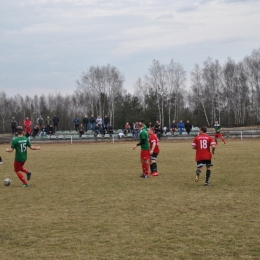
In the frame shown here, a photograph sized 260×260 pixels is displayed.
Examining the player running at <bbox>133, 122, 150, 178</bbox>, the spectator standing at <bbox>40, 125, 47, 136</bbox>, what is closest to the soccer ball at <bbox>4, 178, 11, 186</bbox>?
the player running at <bbox>133, 122, 150, 178</bbox>

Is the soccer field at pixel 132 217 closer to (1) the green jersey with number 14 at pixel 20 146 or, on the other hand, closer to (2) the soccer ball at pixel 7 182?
(2) the soccer ball at pixel 7 182

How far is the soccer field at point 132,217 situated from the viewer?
6.74 meters

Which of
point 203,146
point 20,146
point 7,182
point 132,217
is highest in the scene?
point 20,146

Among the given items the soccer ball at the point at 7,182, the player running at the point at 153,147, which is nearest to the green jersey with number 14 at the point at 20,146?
the soccer ball at the point at 7,182

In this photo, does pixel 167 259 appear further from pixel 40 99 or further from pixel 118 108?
pixel 40 99

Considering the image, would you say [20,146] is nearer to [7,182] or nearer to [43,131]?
[7,182]

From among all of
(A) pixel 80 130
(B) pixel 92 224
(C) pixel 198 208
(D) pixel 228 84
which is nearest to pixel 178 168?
(C) pixel 198 208

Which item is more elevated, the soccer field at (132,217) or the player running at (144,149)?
the player running at (144,149)

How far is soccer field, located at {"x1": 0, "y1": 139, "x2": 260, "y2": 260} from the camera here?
6.74 m

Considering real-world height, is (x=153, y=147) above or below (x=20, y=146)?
below

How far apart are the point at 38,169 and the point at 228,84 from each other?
5970cm

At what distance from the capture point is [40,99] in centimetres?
11731

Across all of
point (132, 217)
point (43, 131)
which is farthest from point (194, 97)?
point (132, 217)

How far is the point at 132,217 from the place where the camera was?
351 inches
